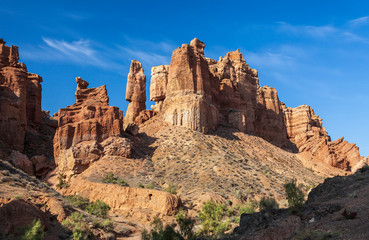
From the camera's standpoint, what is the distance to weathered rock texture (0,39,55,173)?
5419 centimetres

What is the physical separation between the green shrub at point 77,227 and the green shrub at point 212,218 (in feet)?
28.8

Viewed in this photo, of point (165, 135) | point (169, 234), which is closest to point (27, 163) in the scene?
point (165, 135)

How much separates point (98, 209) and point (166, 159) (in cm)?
1778

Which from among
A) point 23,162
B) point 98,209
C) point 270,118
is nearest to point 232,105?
point 270,118

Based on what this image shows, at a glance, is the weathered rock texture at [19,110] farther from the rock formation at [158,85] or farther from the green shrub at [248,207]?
the green shrub at [248,207]

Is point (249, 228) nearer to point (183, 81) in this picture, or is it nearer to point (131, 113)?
point (183, 81)

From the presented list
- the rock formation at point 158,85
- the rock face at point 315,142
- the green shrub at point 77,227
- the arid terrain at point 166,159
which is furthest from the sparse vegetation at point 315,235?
the rock face at point 315,142

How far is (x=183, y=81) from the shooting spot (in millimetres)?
63188

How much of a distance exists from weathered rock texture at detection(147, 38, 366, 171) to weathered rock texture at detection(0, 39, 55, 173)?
62.2 feet

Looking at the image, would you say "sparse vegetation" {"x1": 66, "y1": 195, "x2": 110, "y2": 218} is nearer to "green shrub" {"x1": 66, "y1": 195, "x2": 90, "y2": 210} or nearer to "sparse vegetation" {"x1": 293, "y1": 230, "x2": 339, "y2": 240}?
"green shrub" {"x1": 66, "y1": 195, "x2": 90, "y2": 210}

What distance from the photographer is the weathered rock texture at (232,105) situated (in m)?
61.8

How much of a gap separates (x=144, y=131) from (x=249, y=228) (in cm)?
3977

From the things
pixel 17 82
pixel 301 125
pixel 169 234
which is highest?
pixel 301 125

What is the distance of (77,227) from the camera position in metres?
26.4
